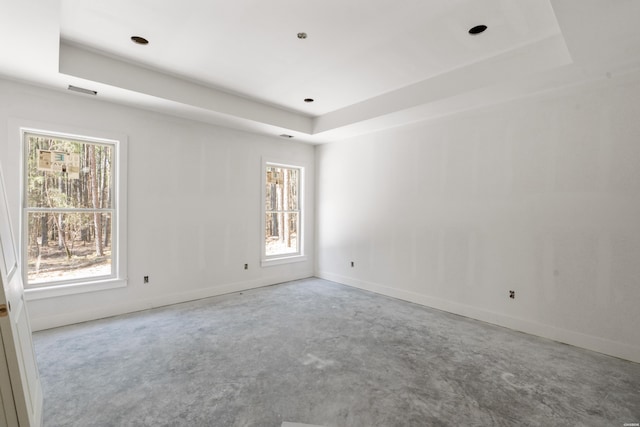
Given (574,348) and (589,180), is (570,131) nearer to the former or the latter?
(589,180)

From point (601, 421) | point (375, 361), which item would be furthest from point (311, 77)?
point (601, 421)

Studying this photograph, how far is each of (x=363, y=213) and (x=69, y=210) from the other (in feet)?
13.2

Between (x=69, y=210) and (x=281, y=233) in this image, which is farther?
(x=281, y=233)

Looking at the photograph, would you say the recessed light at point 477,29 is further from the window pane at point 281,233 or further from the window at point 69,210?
the window at point 69,210

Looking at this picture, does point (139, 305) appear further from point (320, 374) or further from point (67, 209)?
point (320, 374)

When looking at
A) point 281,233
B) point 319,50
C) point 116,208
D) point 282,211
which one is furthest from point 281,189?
point 319,50

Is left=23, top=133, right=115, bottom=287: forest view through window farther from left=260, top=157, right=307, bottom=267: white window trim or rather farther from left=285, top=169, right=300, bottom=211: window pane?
left=285, top=169, right=300, bottom=211: window pane

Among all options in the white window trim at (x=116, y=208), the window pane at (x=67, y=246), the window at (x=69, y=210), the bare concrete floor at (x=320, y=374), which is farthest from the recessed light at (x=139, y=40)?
the bare concrete floor at (x=320, y=374)

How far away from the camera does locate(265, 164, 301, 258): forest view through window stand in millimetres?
5500

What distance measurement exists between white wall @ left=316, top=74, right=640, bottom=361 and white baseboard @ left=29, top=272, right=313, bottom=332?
205 centimetres

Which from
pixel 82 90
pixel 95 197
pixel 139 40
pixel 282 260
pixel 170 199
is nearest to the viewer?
pixel 139 40

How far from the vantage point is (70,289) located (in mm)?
3447

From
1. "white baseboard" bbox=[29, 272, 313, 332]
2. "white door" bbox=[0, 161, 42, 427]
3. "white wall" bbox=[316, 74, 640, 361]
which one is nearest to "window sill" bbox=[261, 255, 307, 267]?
"white baseboard" bbox=[29, 272, 313, 332]

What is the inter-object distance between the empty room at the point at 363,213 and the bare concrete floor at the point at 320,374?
21 mm
